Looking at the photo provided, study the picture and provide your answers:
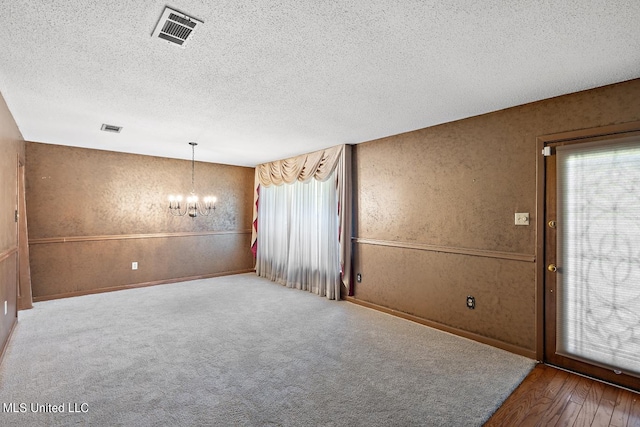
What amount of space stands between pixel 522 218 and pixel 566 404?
155 cm

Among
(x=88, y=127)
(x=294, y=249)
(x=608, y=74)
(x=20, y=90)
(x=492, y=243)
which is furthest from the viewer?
(x=294, y=249)

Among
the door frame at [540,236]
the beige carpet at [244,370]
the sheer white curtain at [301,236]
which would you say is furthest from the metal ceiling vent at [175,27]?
the sheer white curtain at [301,236]

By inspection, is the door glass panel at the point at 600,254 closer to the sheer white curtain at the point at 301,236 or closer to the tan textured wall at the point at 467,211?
the tan textured wall at the point at 467,211

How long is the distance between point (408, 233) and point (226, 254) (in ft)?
13.9

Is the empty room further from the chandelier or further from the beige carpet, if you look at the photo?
the chandelier

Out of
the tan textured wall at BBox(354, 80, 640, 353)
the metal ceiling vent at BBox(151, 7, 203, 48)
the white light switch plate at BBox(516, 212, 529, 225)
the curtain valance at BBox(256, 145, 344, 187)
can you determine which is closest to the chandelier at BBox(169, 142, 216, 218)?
the curtain valance at BBox(256, 145, 344, 187)

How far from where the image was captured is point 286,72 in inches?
94.3

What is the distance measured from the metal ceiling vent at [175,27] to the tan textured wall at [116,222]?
435 cm

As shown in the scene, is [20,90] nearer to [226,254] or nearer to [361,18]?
[361,18]

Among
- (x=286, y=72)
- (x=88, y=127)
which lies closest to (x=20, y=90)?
(x=88, y=127)

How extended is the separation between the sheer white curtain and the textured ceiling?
1.84m

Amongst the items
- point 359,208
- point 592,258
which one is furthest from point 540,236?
point 359,208

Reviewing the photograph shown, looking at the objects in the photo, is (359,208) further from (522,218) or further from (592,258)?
(592,258)

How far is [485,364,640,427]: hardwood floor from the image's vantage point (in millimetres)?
2066
